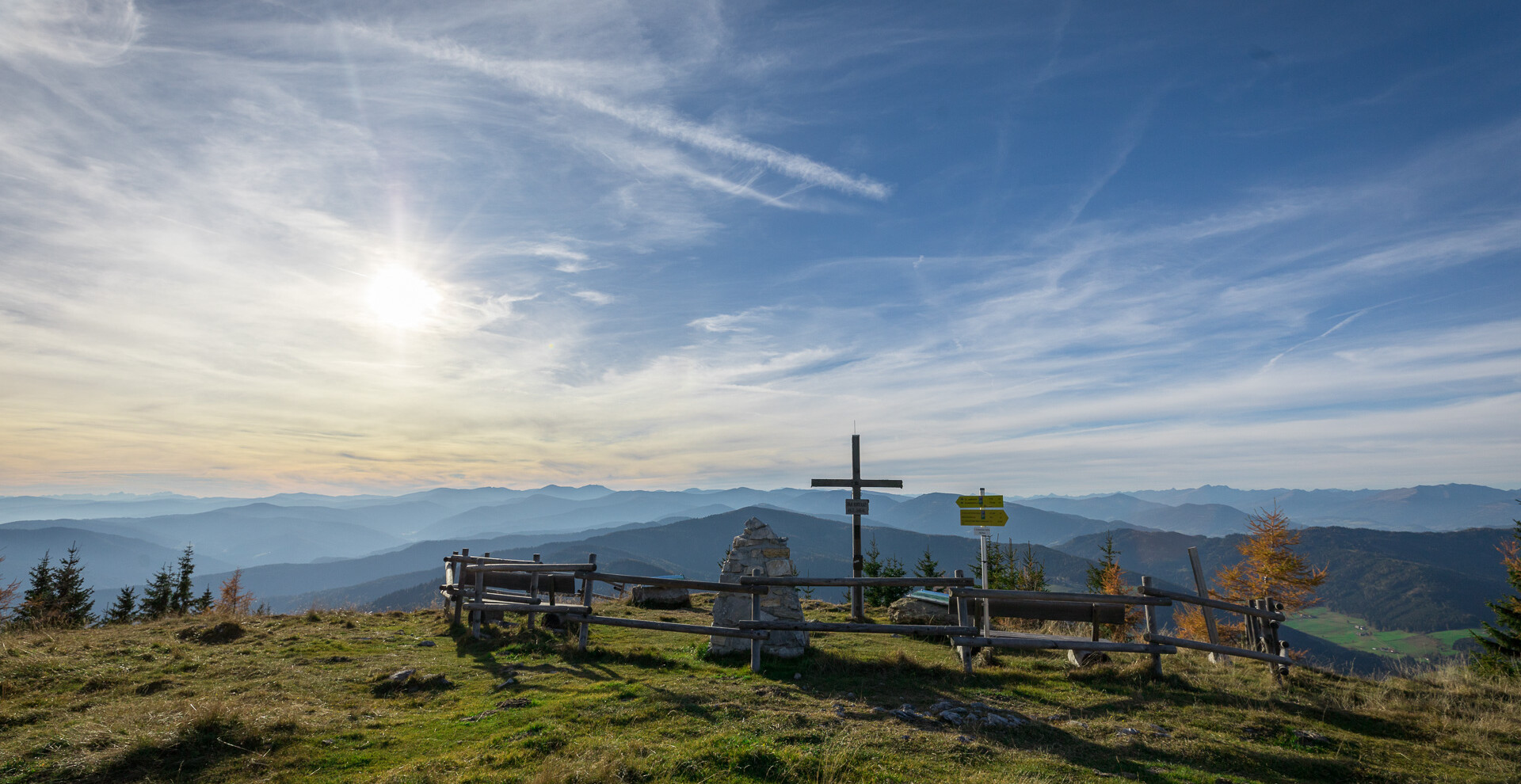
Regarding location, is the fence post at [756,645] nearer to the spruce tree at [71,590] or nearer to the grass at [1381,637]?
the spruce tree at [71,590]

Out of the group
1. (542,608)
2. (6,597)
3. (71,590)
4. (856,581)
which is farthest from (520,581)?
(71,590)

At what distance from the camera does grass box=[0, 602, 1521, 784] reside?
6793mm

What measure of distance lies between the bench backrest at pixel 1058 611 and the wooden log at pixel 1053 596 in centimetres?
13

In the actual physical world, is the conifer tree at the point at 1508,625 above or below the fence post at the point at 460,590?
below

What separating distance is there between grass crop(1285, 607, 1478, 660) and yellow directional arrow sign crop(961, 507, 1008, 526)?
18229 cm

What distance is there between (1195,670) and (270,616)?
22.8 meters

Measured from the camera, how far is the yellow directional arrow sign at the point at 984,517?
18.4 metres

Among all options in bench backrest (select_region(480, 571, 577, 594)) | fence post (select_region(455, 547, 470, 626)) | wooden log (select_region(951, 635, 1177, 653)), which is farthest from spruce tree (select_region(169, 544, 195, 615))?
wooden log (select_region(951, 635, 1177, 653))

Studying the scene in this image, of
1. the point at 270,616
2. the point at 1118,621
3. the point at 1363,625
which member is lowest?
the point at 1363,625

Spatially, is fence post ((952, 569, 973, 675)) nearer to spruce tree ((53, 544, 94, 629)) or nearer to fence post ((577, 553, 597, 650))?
fence post ((577, 553, 597, 650))

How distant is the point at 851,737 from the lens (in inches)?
303

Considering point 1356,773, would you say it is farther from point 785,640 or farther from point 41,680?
point 41,680

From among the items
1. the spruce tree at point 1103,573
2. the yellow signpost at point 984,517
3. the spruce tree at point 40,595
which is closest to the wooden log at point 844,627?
the yellow signpost at point 984,517

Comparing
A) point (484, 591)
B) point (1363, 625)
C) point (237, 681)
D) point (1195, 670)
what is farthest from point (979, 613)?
point (1363, 625)
